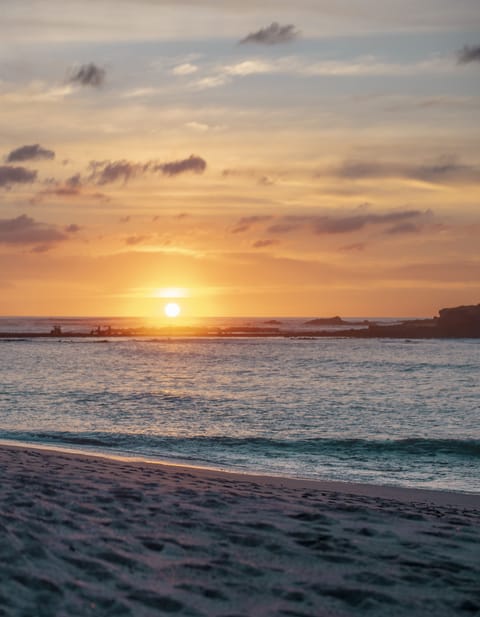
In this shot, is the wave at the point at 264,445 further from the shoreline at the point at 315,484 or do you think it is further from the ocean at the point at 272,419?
the shoreline at the point at 315,484

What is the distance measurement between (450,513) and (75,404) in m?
18.8

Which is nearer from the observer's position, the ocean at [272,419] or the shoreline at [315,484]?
the shoreline at [315,484]

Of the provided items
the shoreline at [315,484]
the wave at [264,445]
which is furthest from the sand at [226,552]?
the wave at [264,445]

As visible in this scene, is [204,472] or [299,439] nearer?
[204,472]

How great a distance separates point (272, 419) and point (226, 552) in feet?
50.5

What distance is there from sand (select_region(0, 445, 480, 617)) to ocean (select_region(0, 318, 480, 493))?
4.79 m

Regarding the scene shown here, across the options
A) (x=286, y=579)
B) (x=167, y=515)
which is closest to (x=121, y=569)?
(x=286, y=579)

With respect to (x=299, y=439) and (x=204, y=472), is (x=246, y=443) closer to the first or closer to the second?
(x=299, y=439)

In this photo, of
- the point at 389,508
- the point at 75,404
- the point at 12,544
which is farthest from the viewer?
the point at 75,404

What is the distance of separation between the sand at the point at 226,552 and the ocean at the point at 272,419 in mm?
4785

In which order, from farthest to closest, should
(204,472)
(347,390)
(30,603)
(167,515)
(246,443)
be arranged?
(347,390) → (246,443) → (204,472) → (167,515) → (30,603)

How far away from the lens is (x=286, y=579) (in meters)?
5.93

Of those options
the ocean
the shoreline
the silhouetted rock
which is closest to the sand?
the shoreline

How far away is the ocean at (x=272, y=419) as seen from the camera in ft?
50.4
